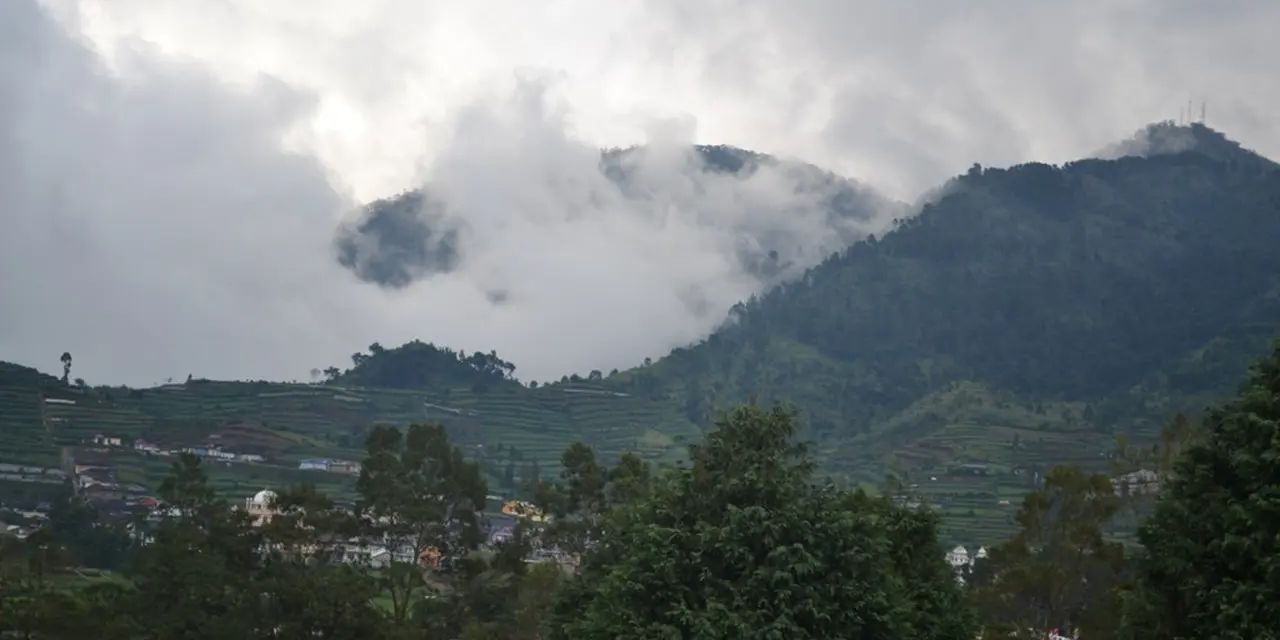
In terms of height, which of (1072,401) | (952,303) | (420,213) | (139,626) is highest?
(420,213)

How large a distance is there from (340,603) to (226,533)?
14.5 feet

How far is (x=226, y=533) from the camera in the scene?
32.2 meters

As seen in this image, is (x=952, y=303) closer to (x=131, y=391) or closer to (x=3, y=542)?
(x=131, y=391)

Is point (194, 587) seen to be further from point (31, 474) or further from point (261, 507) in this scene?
point (31, 474)

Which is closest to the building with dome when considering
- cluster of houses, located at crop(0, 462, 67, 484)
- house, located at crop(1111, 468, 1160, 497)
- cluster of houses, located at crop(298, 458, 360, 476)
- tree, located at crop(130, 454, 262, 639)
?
tree, located at crop(130, 454, 262, 639)

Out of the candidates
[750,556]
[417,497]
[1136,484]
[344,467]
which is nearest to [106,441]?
[344,467]

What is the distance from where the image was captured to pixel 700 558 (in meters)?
16.1

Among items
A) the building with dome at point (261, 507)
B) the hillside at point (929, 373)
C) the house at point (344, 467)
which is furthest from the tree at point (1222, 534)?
the house at point (344, 467)

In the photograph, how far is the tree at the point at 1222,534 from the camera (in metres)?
14.2

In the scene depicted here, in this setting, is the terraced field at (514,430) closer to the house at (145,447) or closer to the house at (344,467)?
the house at (145,447)

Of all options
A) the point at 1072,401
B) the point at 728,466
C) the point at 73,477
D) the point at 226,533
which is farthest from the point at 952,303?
the point at 728,466

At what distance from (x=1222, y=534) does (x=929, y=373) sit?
484 feet

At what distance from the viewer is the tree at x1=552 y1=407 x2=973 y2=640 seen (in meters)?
15.6

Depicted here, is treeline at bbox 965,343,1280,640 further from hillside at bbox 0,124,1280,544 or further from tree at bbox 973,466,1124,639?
hillside at bbox 0,124,1280,544
